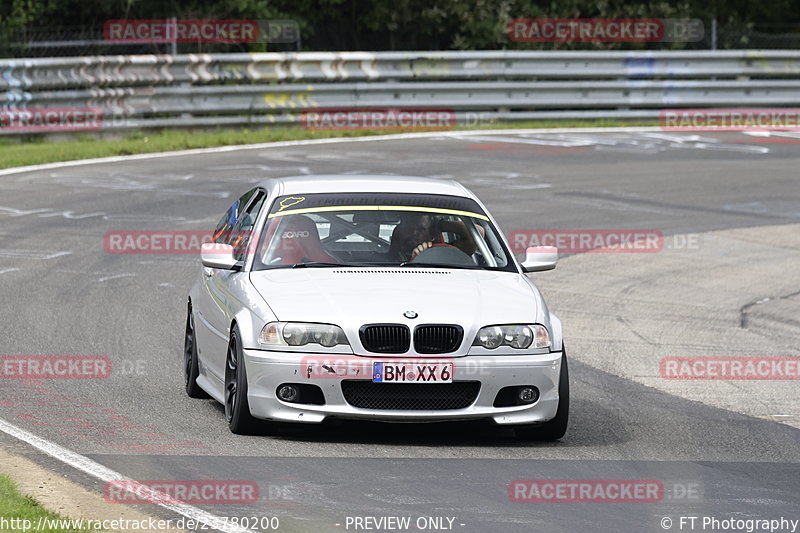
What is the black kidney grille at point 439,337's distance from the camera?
27.0 feet

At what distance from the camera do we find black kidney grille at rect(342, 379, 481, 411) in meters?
8.21

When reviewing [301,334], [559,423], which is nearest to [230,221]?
[301,334]

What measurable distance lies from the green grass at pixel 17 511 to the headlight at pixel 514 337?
2.63 metres

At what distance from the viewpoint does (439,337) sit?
825cm

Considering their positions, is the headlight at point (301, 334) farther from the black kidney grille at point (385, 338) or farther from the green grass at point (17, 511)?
the green grass at point (17, 511)

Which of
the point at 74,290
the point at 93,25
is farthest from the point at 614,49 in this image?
the point at 74,290

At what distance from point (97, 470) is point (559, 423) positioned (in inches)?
102
